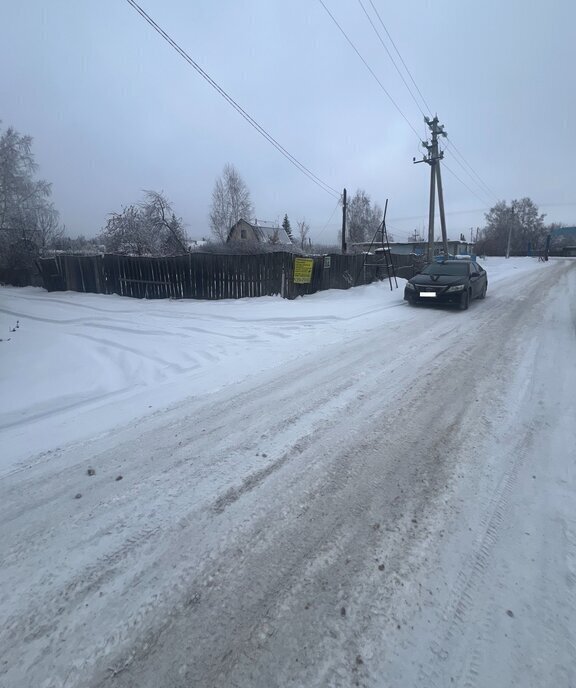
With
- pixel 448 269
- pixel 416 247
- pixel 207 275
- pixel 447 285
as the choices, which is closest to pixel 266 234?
pixel 416 247

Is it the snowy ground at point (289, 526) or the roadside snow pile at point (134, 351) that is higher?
the roadside snow pile at point (134, 351)

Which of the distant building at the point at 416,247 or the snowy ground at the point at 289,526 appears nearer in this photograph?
the snowy ground at the point at 289,526

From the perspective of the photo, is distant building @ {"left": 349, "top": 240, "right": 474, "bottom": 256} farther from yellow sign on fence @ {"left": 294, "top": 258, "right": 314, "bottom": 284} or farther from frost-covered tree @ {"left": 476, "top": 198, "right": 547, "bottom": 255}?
yellow sign on fence @ {"left": 294, "top": 258, "right": 314, "bottom": 284}

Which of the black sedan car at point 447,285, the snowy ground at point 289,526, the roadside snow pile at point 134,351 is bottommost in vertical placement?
the snowy ground at point 289,526

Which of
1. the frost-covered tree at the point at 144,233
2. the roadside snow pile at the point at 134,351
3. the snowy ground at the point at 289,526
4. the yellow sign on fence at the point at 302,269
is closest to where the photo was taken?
the snowy ground at the point at 289,526

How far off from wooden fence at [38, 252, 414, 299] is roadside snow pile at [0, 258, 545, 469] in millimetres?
796

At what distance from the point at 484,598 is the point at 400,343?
477cm

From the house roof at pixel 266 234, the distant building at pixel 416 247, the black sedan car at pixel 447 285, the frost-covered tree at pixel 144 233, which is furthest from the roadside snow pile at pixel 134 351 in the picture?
the distant building at pixel 416 247

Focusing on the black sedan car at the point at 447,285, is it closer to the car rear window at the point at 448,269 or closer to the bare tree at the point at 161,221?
the car rear window at the point at 448,269

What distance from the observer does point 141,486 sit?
8.21 ft

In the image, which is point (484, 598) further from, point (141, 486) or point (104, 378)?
point (104, 378)

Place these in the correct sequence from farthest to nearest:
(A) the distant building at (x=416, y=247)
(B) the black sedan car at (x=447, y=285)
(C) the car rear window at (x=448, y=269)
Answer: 1. (A) the distant building at (x=416, y=247)
2. (C) the car rear window at (x=448, y=269)
3. (B) the black sedan car at (x=447, y=285)

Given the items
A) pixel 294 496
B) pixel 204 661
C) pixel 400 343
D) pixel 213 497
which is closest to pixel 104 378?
pixel 213 497

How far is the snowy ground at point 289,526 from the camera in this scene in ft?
4.76
